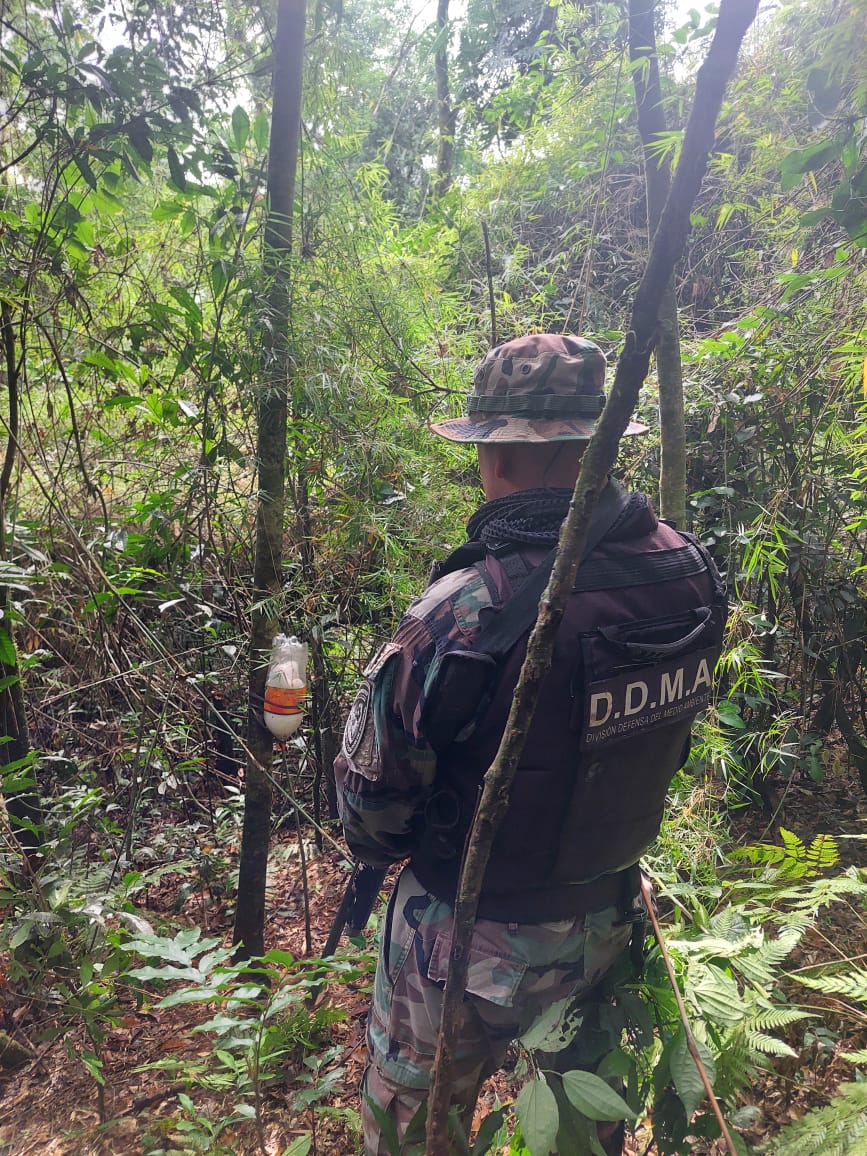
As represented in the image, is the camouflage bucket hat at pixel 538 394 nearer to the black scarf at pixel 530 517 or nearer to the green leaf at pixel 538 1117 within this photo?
the black scarf at pixel 530 517

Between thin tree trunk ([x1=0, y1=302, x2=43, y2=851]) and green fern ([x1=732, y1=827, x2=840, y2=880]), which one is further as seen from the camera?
thin tree trunk ([x1=0, y1=302, x2=43, y2=851])

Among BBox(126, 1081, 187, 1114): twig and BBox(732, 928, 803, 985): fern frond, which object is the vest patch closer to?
BBox(732, 928, 803, 985): fern frond

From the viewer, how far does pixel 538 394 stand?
1345 mm

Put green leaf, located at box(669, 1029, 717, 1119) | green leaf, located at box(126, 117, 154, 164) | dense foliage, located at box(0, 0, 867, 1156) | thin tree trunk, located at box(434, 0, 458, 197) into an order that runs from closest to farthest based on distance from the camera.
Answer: green leaf, located at box(669, 1029, 717, 1119) < dense foliage, located at box(0, 0, 867, 1156) < green leaf, located at box(126, 117, 154, 164) < thin tree trunk, located at box(434, 0, 458, 197)

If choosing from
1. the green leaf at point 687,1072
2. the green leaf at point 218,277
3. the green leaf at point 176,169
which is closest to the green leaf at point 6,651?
the green leaf at point 218,277

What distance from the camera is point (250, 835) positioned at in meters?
2.13

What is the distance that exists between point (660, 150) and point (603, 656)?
121 cm

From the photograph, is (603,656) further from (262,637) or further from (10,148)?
(10,148)

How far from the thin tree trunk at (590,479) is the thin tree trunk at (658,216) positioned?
1192 millimetres

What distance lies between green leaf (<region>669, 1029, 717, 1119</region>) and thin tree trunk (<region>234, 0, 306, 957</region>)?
1282 mm

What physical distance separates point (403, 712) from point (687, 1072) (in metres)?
0.76

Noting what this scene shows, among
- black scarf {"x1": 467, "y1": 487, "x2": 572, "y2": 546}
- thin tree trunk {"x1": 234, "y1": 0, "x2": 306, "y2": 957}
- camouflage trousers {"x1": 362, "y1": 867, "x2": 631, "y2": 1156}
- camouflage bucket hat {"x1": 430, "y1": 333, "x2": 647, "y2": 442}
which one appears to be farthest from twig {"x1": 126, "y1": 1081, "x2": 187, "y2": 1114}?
camouflage bucket hat {"x1": 430, "y1": 333, "x2": 647, "y2": 442}

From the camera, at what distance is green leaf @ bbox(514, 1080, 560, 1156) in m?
0.83

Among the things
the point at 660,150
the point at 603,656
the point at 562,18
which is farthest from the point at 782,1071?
the point at 562,18
